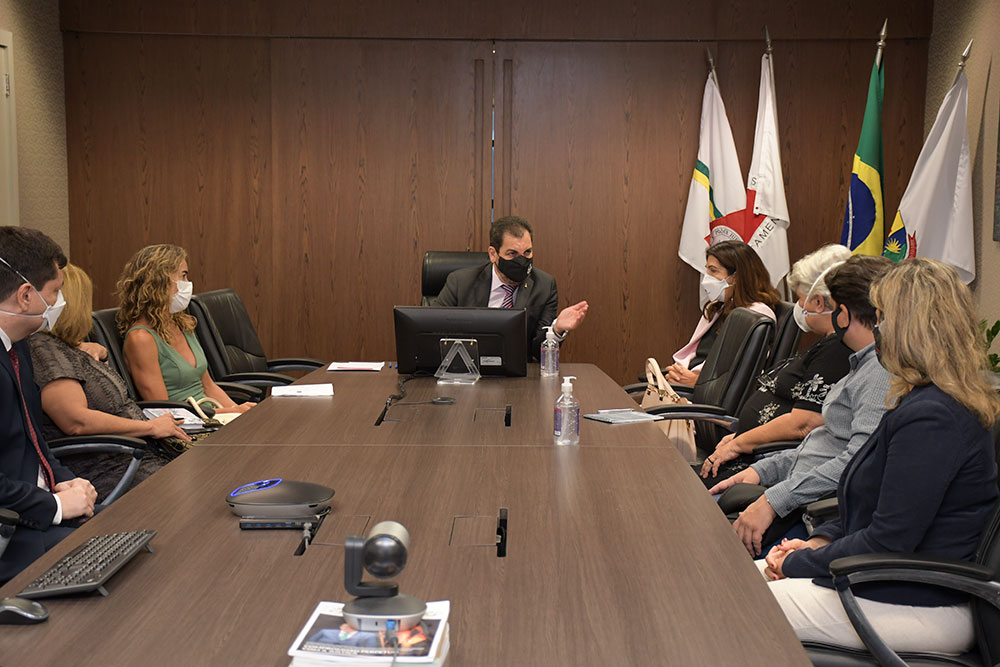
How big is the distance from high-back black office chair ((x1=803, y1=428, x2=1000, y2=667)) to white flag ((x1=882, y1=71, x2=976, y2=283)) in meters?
3.53

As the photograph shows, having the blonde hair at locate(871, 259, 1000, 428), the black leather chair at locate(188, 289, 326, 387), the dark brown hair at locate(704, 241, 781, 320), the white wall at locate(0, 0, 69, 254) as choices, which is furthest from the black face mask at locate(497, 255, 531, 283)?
the white wall at locate(0, 0, 69, 254)

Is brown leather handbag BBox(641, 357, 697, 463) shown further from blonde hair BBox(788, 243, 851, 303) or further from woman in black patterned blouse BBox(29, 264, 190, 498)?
woman in black patterned blouse BBox(29, 264, 190, 498)

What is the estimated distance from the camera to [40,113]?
5820 millimetres

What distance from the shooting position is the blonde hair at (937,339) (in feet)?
6.58

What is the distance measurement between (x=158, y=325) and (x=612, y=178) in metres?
3.21

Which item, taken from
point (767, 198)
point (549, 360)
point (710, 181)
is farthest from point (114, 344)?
point (767, 198)

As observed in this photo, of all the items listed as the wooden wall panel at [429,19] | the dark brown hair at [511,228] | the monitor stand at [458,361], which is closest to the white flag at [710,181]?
the wooden wall panel at [429,19]

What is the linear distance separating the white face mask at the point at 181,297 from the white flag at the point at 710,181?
3167 millimetres

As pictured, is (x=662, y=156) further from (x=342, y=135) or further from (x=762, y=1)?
(x=342, y=135)

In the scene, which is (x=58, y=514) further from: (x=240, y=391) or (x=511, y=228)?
(x=511, y=228)

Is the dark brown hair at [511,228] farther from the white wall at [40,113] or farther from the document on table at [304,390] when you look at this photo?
the white wall at [40,113]

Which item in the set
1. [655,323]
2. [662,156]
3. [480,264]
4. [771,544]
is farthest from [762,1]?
[771,544]

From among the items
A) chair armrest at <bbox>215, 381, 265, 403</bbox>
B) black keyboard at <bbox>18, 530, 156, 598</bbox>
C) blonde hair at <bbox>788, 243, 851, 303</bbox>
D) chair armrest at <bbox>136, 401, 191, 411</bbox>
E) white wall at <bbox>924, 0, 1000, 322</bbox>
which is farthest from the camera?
white wall at <bbox>924, 0, 1000, 322</bbox>

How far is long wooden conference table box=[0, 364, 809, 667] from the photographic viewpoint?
1440 millimetres
